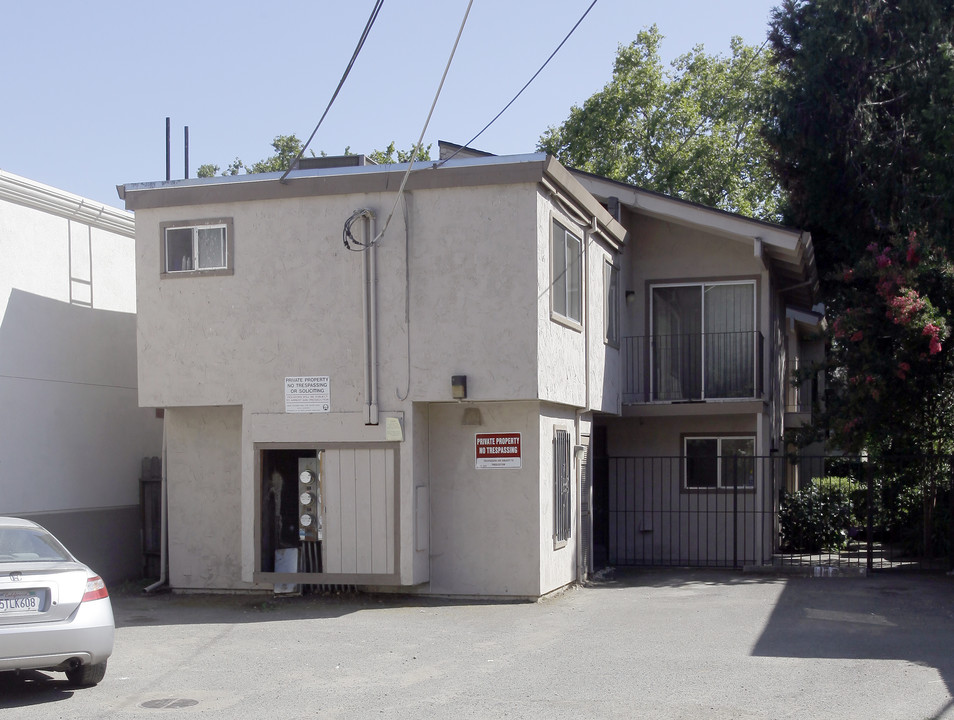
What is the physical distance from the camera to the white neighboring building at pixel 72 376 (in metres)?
13.9

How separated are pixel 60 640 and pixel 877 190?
16.4m

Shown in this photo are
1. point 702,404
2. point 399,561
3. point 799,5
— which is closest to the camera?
point 399,561

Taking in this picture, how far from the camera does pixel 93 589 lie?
27.2 feet

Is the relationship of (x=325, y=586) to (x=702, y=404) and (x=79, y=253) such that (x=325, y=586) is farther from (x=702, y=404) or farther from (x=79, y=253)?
(x=702, y=404)

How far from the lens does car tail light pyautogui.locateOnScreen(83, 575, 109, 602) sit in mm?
8234

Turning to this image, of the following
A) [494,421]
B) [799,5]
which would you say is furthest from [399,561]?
[799,5]

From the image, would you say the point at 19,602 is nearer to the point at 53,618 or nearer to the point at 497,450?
the point at 53,618

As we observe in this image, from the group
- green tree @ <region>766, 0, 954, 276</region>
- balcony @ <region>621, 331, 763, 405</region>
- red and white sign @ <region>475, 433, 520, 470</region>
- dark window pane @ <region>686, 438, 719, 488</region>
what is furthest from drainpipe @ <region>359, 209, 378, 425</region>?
green tree @ <region>766, 0, 954, 276</region>

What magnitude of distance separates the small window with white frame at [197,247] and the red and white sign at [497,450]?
381 cm

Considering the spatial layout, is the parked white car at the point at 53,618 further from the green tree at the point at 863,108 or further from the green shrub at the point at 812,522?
the green tree at the point at 863,108

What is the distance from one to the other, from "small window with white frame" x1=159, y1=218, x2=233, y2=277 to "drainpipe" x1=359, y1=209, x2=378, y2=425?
184 centimetres

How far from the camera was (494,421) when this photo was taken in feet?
43.5

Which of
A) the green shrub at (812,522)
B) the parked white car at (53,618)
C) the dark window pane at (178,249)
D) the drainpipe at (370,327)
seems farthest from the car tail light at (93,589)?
the green shrub at (812,522)

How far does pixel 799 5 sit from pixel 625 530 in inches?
427
